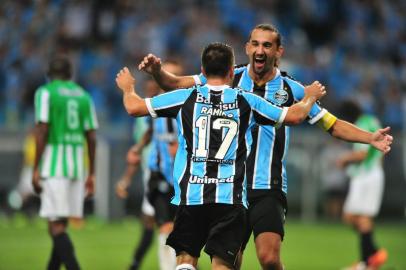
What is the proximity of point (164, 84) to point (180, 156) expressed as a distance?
39.5 inches

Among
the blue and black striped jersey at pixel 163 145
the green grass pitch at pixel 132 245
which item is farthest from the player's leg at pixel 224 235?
the green grass pitch at pixel 132 245

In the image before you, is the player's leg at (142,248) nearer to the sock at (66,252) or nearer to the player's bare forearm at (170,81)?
the sock at (66,252)

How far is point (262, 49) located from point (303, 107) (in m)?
1.08

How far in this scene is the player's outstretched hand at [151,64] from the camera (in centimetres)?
710

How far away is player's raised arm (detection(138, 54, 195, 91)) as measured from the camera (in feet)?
23.4

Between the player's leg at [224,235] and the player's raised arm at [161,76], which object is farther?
the player's raised arm at [161,76]

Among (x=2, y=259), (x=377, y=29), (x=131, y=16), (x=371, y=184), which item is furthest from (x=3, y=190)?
(x=377, y=29)

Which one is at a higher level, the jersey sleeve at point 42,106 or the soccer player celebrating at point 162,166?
the jersey sleeve at point 42,106

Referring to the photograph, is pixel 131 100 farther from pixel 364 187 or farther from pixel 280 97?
pixel 364 187

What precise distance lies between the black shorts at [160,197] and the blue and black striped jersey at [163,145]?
6cm

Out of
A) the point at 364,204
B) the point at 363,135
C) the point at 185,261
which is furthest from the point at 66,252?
the point at 364,204

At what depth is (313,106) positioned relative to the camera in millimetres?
7410

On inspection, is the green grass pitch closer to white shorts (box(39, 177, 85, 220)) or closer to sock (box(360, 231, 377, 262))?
sock (box(360, 231, 377, 262))

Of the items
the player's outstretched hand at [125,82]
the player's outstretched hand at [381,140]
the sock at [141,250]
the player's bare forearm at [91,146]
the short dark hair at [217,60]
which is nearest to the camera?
the short dark hair at [217,60]
